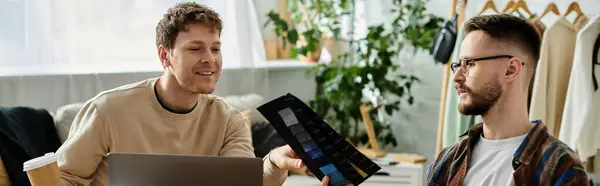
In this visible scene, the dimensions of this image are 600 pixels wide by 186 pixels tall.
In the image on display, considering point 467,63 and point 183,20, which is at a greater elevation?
point 183,20

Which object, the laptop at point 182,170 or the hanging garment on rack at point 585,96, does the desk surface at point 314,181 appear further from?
the laptop at point 182,170

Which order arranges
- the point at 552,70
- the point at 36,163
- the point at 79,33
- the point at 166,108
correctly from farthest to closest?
the point at 79,33 → the point at 552,70 → the point at 166,108 → the point at 36,163

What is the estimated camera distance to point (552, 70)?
293cm

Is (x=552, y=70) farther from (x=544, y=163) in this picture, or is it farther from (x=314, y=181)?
(x=544, y=163)

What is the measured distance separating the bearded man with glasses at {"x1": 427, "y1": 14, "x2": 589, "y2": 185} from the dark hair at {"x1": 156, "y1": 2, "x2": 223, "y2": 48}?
2.31 ft

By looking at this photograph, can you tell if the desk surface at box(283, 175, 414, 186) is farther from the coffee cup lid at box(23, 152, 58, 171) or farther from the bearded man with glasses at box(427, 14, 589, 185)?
the coffee cup lid at box(23, 152, 58, 171)

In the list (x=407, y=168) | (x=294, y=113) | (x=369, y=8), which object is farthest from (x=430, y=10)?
(x=294, y=113)

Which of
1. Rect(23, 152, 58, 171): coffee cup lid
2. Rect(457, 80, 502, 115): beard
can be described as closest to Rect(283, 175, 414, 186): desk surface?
Rect(457, 80, 502, 115): beard

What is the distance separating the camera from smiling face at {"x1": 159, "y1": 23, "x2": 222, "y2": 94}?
6.28 ft

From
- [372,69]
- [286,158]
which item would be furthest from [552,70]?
[286,158]

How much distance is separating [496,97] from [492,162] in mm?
162

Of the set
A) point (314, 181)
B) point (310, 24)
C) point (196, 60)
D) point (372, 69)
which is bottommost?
point (314, 181)

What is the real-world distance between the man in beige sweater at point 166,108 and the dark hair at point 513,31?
663 mm

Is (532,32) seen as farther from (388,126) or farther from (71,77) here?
(388,126)
